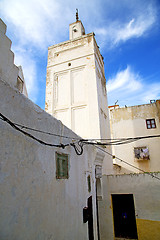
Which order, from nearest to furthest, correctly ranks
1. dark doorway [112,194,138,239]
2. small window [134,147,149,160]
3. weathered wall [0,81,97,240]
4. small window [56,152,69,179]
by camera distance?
weathered wall [0,81,97,240]
small window [56,152,69,179]
dark doorway [112,194,138,239]
small window [134,147,149,160]

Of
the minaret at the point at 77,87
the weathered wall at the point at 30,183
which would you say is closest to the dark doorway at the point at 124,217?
the minaret at the point at 77,87

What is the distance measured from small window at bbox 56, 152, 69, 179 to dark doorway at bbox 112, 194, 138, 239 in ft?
22.8

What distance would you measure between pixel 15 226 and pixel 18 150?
2.96 feet

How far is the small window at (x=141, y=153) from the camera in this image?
12.4 m

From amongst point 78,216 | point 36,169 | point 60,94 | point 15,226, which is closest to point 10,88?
point 36,169

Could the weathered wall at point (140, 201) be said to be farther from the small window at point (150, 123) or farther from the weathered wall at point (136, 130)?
the small window at point (150, 123)

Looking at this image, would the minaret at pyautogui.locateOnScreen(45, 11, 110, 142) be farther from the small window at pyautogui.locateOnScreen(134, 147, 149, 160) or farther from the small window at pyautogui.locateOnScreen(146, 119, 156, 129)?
the small window at pyautogui.locateOnScreen(146, 119, 156, 129)

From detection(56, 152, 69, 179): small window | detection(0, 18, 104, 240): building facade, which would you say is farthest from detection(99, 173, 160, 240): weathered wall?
detection(56, 152, 69, 179): small window

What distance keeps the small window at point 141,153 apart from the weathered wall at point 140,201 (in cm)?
639

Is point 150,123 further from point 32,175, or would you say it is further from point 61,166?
point 32,175

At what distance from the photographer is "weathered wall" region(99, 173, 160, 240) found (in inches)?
236

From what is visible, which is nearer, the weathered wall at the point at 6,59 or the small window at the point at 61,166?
the weathered wall at the point at 6,59

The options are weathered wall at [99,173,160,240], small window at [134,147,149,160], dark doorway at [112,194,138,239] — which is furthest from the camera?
small window at [134,147,149,160]

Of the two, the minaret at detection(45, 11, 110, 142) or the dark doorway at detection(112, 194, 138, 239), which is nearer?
the minaret at detection(45, 11, 110, 142)
